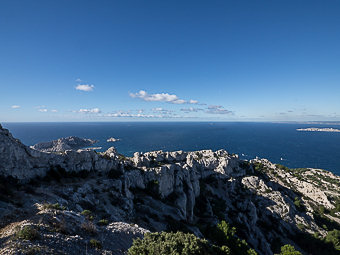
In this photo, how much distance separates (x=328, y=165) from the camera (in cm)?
12800

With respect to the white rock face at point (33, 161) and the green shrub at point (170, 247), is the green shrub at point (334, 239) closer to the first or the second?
the green shrub at point (170, 247)

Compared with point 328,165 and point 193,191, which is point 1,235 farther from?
point 328,165

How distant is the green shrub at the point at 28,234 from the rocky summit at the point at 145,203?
61 millimetres

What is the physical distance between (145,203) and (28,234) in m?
25.9

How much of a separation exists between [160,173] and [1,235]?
35.9 m

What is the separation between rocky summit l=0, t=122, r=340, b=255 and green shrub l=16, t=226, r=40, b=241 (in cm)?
6

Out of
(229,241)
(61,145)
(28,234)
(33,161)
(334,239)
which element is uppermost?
(33,161)

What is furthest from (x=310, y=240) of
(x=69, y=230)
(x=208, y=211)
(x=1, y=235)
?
(x=1, y=235)

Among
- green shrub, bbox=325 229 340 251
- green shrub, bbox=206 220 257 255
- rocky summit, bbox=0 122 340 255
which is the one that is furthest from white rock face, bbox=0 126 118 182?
green shrub, bbox=325 229 340 251

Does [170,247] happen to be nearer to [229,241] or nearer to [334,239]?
[229,241]

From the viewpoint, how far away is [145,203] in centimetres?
3469

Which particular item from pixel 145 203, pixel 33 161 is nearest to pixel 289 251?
pixel 145 203

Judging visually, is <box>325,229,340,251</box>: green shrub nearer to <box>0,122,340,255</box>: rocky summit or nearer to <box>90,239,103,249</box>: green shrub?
<box>0,122,340,255</box>: rocky summit

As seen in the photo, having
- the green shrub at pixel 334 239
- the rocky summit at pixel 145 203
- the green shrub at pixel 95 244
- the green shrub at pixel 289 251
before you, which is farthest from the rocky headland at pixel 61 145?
the green shrub at pixel 334 239
